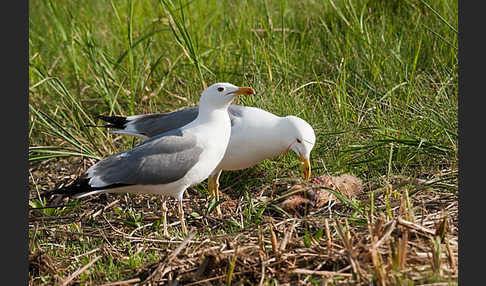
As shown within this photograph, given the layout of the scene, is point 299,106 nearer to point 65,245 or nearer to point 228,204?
point 228,204

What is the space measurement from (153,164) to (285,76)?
1840 millimetres

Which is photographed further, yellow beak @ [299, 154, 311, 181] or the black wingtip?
the black wingtip

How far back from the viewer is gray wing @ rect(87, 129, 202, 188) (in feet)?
13.3

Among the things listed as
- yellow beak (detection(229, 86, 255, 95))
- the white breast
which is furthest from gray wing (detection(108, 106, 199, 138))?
yellow beak (detection(229, 86, 255, 95))

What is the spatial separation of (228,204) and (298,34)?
2622mm

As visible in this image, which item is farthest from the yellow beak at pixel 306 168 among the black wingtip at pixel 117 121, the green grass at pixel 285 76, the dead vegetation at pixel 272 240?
the black wingtip at pixel 117 121

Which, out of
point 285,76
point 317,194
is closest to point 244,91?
point 317,194

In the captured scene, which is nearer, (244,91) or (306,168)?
(244,91)

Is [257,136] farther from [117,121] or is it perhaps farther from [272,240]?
[272,240]

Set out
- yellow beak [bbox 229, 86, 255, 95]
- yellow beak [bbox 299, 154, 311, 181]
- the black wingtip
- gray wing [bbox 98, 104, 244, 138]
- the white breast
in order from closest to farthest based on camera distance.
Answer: yellow beak [bbox 229, 86, 255, 95]
yellow beak [bbox 299, 154, 311, 181]
the white breast
gray wing [bbox 98, 104, 244, 138]
the black wingtip

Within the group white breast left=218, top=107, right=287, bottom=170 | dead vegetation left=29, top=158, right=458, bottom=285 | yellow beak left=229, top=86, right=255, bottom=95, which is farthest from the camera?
white breast left=218, top=107, right=287, bottom=170

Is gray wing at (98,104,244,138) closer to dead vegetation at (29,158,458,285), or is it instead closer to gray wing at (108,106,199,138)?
gray wing at (108,106,199,138)

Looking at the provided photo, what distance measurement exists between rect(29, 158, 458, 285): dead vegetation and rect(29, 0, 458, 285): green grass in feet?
0.41

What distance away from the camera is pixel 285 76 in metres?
5.51
